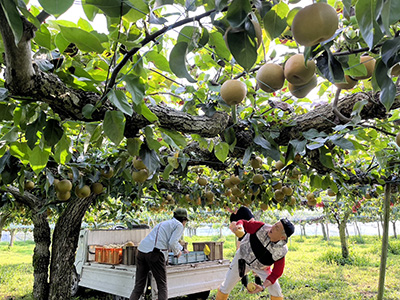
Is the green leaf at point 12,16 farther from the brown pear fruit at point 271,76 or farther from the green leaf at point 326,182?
the green leaf at point 326,182

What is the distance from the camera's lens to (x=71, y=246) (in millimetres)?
3752

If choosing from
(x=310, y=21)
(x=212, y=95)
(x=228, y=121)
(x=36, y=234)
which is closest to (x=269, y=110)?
(x=228, y=121)

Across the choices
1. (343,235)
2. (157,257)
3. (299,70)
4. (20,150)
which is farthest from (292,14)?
(343,235)

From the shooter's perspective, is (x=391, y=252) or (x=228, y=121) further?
(x=391, y=252)

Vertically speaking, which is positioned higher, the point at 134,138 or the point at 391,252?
the point at 134,138

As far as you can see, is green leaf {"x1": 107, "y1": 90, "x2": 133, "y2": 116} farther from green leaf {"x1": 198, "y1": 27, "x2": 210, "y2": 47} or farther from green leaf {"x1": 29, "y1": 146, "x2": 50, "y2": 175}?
green leaf {"x1": 29, "y1": 146, "x2": 50, "y2": 175}

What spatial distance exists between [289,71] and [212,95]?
893mm

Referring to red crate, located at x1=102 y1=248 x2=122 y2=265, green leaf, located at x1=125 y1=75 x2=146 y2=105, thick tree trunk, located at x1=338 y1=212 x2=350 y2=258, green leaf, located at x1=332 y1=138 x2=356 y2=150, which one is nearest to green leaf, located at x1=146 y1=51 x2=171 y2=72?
green leaf, located at x1=125 y1=75 x2=146 y2=105

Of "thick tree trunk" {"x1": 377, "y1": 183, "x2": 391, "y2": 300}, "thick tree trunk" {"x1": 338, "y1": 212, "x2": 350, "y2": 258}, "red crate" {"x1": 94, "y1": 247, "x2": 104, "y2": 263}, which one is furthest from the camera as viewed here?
"thick tree trunk" {"x1": 338, "y1": 212, "x2": 350, "y2": 258}

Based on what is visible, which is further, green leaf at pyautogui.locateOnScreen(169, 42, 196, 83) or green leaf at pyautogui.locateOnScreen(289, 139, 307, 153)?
green leaf at pyautogui.locateOnScreen(289, 139, 307, 153)

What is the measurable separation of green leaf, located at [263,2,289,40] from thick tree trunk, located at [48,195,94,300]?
11.1ft

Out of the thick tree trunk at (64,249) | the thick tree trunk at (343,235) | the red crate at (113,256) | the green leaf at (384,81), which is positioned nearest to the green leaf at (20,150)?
the green leaf at (384,81)

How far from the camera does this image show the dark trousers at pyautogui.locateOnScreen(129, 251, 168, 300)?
13.6 ft

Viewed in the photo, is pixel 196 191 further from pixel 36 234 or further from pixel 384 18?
pixel 384 18
